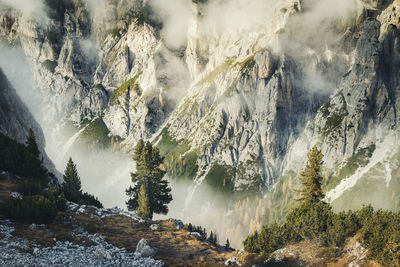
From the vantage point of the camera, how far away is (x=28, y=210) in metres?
16.9

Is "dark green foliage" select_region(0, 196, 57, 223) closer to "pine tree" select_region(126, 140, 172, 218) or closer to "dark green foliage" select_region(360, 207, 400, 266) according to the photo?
"dark green foliage" select_region(360, 207, 400, 266)

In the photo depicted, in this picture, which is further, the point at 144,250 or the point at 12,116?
the point at 12,116

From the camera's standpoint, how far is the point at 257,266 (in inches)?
655

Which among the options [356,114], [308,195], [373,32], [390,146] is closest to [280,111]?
[356,114]

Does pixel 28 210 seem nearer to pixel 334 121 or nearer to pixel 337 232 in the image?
pixel 337 232

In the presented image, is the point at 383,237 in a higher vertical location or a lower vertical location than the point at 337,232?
lower

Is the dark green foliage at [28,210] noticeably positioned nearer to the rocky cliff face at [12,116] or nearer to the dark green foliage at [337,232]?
the dark green foliage at [337,232]

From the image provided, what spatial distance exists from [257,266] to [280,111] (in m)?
192

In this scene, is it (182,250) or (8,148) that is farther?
(8,148)

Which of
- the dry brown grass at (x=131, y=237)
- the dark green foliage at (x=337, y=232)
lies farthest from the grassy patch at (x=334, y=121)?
the dry brown grass at (x=131, y=237)

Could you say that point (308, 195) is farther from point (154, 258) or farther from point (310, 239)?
point (154, 258)

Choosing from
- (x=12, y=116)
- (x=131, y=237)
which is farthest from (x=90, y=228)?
(x=12, y=116)

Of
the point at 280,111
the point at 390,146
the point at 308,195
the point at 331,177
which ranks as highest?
the point at 280,111

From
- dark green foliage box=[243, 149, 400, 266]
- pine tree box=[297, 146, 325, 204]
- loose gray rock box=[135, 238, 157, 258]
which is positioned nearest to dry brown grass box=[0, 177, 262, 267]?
loose gray rock box=[135, 238, 157, 258]
